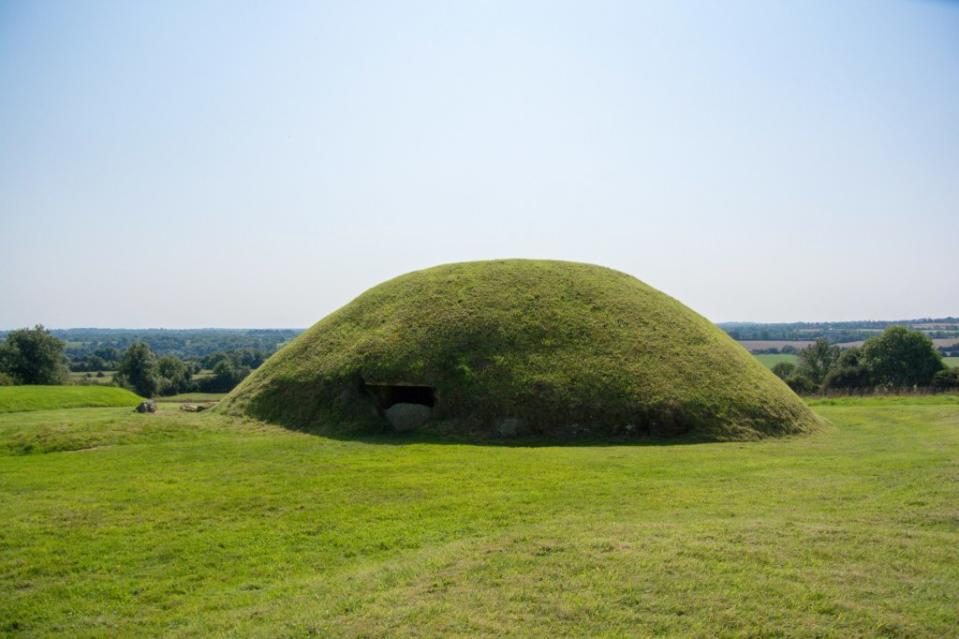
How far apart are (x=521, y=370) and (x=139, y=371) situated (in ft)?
176

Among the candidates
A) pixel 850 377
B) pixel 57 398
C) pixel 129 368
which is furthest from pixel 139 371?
pixel 850 377

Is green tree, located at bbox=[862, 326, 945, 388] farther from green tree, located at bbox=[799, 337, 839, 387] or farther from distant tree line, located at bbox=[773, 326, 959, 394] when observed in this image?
green tree, located at bbox=[799, 337, 839, 387]

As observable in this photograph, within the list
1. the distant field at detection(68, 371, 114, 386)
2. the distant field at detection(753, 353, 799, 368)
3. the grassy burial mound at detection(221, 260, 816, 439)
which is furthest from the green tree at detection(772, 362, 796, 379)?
the distant field at detection(68, 371, 114, 386)

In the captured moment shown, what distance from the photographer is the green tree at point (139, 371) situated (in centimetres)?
6494

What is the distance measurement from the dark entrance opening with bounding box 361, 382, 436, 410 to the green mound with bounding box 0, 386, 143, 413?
51.8 feet

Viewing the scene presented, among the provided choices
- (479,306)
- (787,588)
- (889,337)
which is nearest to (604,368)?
(479,306)

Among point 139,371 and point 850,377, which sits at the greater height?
point 139,371

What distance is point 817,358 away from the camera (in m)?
70.9

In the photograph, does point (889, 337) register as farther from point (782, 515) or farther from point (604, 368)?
point (782, 515)

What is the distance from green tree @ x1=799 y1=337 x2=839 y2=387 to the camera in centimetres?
6806

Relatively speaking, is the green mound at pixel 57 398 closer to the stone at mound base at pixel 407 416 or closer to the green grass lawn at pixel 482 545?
the green grass lawn at pixel 482 545

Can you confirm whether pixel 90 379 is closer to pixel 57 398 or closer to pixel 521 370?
pixel 57 398

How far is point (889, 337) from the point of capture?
2195 inches

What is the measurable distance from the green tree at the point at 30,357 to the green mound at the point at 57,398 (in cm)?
2750
